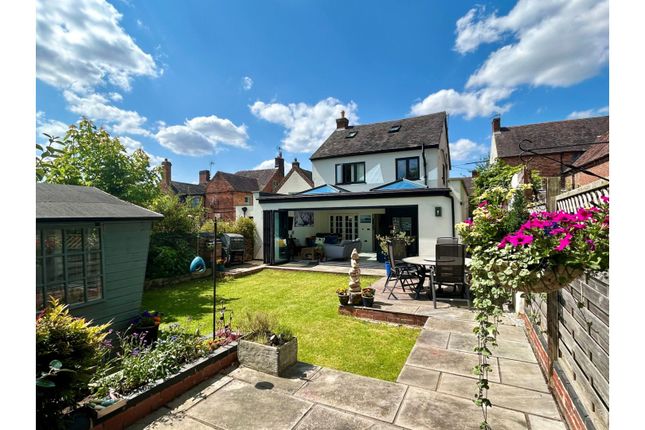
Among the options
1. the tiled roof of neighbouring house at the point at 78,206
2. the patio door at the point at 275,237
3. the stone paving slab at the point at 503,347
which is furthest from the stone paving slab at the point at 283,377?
the patio door at the point at 275,237

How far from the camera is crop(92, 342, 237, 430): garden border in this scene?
8.92 ft

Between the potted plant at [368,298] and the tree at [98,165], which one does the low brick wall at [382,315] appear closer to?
the potted plant at [368,298]

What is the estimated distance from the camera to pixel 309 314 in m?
6.71

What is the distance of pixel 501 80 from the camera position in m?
9.27

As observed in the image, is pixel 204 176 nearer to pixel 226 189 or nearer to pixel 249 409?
pixel 226 189

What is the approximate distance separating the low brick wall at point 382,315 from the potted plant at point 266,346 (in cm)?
252

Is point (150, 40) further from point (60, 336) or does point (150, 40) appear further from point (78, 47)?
point (60, 336)

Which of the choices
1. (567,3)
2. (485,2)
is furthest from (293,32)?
(567,3)

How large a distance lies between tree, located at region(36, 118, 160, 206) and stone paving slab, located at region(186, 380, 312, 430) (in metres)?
10.8

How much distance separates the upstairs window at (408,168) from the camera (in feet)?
53.4

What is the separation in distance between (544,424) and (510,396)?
48 cm

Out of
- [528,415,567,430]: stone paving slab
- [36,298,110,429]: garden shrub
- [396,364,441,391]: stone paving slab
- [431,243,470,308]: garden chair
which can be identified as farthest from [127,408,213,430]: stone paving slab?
[431,243,470,308]: garden chair

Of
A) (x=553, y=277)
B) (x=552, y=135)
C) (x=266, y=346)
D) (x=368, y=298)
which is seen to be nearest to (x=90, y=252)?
(x=266, y=346)

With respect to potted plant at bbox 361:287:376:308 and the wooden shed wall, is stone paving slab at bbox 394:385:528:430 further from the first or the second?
the wooden shed wall
